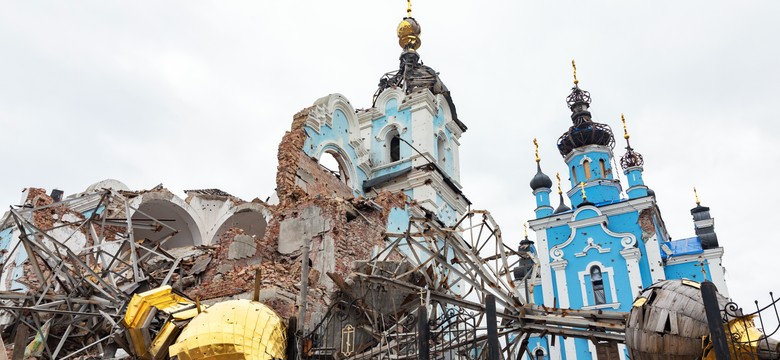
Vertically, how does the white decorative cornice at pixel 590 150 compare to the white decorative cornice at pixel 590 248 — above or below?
above

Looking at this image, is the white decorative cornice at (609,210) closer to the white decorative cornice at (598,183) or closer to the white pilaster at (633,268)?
the white pilaster at (633,268)

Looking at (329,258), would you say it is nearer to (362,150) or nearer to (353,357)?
(353,357)

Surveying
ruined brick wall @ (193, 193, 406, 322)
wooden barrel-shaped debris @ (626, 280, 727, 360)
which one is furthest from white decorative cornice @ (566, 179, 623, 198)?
wooden barrel-shaped debris @ (626, 280, 727, 360)

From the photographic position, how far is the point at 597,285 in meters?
25.6

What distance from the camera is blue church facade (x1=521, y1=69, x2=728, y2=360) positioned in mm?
25031

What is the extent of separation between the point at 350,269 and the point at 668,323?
6716mm

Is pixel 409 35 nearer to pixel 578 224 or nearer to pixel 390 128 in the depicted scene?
pixel 390 128

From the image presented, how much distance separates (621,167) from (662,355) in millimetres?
25199

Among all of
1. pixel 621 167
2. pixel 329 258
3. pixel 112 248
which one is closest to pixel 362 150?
pixel 112 248

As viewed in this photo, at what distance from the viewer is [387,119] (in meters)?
25.8

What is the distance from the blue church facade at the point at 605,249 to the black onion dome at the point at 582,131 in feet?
4.87

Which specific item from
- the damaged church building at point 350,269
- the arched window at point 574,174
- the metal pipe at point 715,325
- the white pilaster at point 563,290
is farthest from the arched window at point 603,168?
the metal pipe at point 715,325

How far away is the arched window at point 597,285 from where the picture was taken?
2508 cm

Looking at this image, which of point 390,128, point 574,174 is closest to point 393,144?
point 390,128
